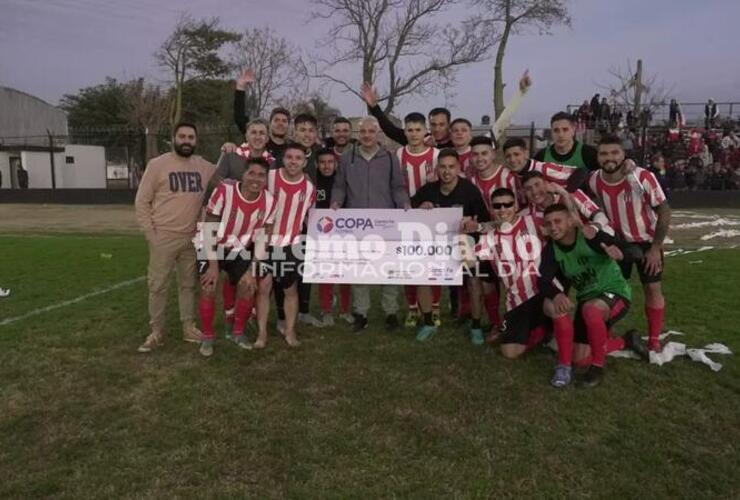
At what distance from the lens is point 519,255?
16.9ft

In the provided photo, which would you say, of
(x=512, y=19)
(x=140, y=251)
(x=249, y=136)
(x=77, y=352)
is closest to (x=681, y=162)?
(x=512, y=19)

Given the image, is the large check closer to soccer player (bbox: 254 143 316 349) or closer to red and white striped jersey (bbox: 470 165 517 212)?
soccer player (bbox: 254 143 316 349)

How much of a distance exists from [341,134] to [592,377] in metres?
3.36

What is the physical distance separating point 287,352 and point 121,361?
1.40m

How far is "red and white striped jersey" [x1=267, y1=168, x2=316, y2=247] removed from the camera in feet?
17.7

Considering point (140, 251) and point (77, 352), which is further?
point (140, 251)

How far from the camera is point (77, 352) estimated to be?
17.3ft

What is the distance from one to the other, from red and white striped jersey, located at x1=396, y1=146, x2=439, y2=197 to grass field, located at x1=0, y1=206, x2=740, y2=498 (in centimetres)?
145

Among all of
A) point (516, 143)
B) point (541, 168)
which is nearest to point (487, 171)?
point (516, 143)

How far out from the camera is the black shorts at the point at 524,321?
5.05 metres

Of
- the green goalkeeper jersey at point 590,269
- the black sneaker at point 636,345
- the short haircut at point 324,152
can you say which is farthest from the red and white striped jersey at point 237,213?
the black sneaker at point 636,345

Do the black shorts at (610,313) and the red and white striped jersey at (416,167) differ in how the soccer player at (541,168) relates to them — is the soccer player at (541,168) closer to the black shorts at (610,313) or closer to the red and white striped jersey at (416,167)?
the red and white striped jersey at (416,167)

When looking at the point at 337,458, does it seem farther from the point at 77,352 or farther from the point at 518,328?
the point at 77,352

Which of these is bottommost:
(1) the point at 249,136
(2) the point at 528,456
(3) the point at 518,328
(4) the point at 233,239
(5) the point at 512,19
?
(2) the point at 528,456
